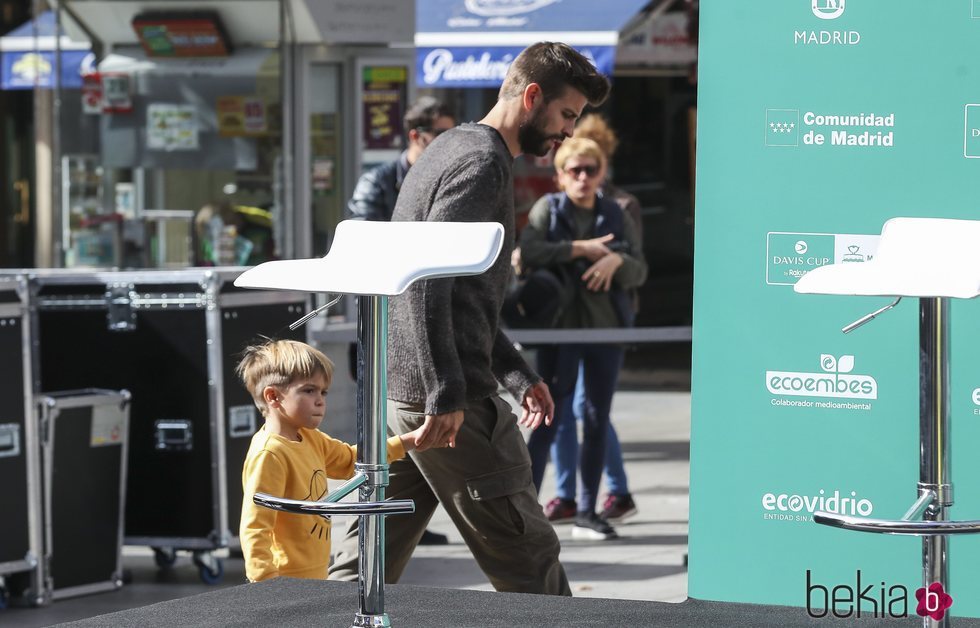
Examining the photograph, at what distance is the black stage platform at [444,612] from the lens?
3463 millimetres

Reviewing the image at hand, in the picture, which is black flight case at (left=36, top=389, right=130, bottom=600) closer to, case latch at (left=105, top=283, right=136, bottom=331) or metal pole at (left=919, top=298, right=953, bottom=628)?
case latch at (left=105, top=283, right=136, bottom=331)

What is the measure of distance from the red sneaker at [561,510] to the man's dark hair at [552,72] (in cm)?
367

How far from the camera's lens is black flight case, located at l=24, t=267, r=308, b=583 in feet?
22.2

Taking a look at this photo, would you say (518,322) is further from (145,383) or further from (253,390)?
(253,390)

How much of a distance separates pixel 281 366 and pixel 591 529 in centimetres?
370

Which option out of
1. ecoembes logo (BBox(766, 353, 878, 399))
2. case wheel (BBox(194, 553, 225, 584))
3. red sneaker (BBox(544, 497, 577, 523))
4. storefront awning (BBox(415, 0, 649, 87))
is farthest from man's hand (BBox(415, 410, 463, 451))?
storefront awning (BBox(415, 0, 649, 87))

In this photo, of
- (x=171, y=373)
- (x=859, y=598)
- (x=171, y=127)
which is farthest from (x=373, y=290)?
(x=171, y=127)

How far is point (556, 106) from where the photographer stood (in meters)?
4.41

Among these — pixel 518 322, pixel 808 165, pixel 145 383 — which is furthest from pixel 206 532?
pixel 808 165

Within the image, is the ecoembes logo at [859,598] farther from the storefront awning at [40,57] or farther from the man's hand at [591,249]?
the storefront awning at [40,57]

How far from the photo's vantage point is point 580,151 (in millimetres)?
7418

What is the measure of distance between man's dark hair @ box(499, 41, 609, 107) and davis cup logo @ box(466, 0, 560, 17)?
780 cm

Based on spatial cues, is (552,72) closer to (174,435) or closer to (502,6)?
(174,435)

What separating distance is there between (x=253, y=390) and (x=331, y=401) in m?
5.19
